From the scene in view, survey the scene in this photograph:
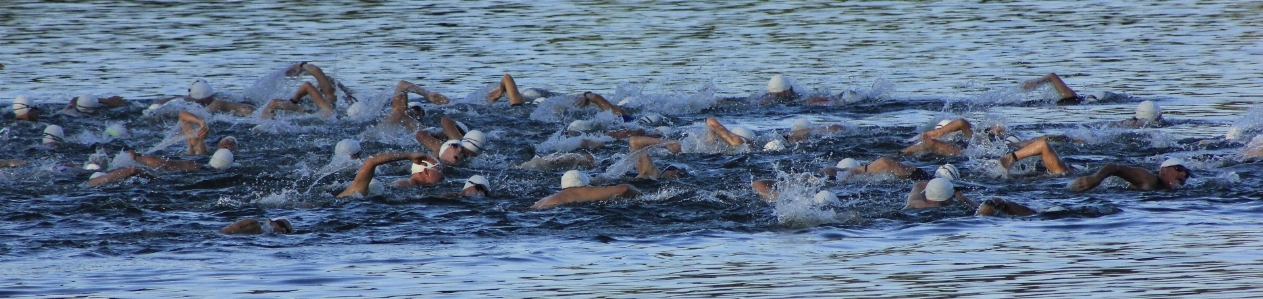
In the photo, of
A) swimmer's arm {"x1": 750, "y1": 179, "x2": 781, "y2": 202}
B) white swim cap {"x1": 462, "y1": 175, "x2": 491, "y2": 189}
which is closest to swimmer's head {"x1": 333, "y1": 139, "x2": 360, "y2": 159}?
white swim cap {"x1": 462, "y1": 175, "x2": 491, "y2": 189}

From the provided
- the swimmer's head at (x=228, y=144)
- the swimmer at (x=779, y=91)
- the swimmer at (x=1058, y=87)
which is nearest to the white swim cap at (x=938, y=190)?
the swimmer's head at (x=228, y=144)

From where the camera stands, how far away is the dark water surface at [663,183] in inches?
369

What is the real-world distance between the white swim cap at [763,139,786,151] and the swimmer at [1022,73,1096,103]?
4877 mm

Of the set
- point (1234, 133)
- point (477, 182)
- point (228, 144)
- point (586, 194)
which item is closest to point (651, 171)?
point (586, 194)

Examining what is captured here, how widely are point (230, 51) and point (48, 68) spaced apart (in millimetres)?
3541

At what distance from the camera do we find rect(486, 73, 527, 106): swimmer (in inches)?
762

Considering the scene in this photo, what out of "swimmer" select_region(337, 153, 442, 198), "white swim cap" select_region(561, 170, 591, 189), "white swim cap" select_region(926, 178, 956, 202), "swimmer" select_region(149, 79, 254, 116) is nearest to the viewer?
"white swim cap" select_region(926, 178, 956, 202)

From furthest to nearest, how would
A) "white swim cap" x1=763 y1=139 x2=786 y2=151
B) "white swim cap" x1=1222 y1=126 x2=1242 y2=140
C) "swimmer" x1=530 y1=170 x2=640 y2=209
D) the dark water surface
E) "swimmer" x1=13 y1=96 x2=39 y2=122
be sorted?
"swimmer" x1=13 y1=96 x2=39 y2=122 < "white swim cap" x1=1222 y1=126 x2=1242 y2=140 < "white swim cap" x1=763 y1=139 x2=786 y2=151 < "swimmer" x1=530 y1=170 x2=640 y2=209 < the dark water surface

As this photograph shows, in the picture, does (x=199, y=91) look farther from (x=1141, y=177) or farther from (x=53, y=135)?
(x=1141, y=177)

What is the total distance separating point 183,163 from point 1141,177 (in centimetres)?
840

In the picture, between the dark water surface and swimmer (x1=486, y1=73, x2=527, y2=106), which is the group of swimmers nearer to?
swimmer (x1=486, y1=73, x2=527, y2=106)

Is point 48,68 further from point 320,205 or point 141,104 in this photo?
point 320,205

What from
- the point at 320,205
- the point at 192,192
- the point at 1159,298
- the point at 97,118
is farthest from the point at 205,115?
the point at 1159,298

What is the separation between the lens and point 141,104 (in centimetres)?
2059
